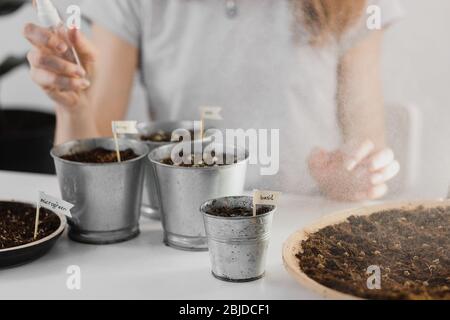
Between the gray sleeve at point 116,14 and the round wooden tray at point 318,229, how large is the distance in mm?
925

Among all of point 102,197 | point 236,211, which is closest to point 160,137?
point 102,197

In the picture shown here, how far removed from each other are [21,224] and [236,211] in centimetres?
36

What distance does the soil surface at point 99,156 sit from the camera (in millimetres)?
1073

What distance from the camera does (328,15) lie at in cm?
112

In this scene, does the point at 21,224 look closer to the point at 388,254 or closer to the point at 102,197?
the point at 102,197

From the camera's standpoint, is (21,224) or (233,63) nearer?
(21,224)

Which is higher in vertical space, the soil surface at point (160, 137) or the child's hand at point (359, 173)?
the soil surface at point (160, 137)

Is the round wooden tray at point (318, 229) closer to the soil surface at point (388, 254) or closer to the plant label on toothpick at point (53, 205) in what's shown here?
the soil surface at point (388, 254)

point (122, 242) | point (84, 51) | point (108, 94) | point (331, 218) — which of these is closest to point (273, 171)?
point (331, 218)

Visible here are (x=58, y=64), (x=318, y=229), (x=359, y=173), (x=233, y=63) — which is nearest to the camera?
(x=318, y=229)

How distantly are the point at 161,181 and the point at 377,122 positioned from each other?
38 cm

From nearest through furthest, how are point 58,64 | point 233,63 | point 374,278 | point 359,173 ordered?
point 374,278 < point 359,173 < point 58,64 < point 233,63

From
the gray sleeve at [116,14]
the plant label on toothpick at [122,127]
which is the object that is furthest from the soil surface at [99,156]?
the gray sleeve at [116,14]
